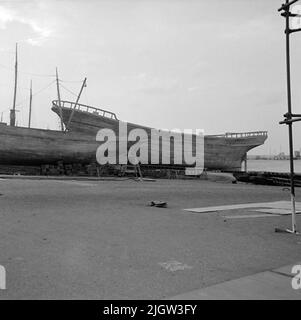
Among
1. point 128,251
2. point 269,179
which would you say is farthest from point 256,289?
point 269,179

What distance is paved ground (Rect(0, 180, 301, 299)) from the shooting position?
378 centimetres

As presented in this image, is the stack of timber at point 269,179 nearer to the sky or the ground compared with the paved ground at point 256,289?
nearer to the sky

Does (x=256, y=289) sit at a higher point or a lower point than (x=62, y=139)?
lower

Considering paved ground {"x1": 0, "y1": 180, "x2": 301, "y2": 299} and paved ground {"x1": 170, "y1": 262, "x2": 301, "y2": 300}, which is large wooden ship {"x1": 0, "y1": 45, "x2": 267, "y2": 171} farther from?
paved ground {"x1": 170, "y1": 262, "x2": 301, "y2": 300}

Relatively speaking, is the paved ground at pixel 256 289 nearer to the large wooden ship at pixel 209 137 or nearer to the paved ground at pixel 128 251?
the paved ground at pixel 128 251

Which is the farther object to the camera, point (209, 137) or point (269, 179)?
point (209, 137)

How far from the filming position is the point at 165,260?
4.77 metres

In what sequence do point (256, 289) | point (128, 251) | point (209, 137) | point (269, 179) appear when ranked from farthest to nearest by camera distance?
point (209, 137), point (269, 179), point (128, 251), point (256, 289)

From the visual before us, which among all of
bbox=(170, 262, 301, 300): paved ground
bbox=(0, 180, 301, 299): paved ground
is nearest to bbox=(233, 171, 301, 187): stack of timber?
bbox=(0, 180, 301, 299): paved ground

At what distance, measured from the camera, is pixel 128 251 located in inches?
204

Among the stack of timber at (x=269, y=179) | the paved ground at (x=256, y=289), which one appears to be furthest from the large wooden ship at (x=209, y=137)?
the paved ground at (x=256, y=289)

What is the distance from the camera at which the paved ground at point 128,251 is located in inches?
149

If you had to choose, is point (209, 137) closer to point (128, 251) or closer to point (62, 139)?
point (62, 139)
